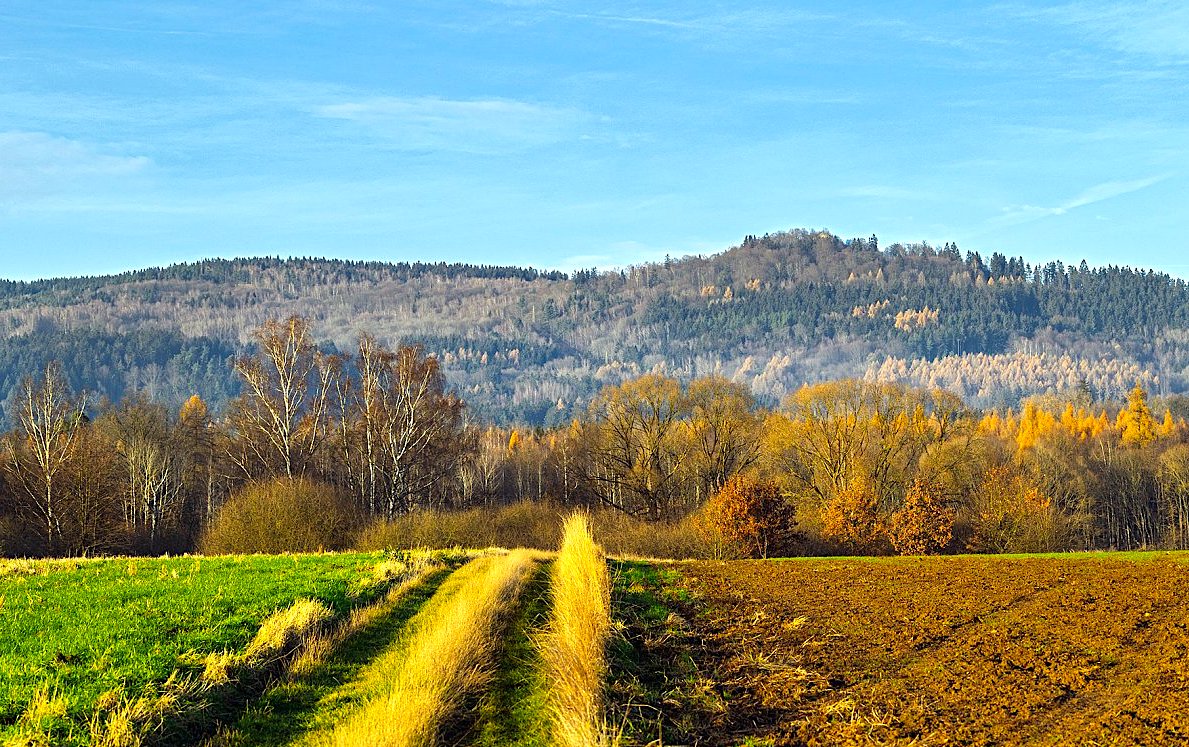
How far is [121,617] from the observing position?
17.6 m

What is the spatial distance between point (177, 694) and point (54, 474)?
5147 centimetres

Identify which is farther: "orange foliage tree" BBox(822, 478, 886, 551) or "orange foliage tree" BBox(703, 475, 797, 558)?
"orange foliage tree" BBox(822, 478, 886, 551)

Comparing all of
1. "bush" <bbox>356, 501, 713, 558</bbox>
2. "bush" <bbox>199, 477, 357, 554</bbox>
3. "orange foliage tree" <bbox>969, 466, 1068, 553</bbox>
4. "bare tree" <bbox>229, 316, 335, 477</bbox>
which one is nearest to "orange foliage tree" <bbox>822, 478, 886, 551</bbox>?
"orange foliage tree" <bbox>969, 466, 1068, 553</bbox>

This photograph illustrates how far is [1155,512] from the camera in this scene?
115m

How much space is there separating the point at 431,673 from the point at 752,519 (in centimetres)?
4314

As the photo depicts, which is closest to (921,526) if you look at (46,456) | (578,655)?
(578,655)

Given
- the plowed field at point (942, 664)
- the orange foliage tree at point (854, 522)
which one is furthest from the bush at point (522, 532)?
the plowed field at point (942, 664)

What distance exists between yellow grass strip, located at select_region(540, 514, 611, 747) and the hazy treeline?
1306 inches

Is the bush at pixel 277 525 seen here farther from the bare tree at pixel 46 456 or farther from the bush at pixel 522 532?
the bare tree at pixel 46 456

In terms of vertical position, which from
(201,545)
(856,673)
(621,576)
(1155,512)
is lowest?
(1155,512)

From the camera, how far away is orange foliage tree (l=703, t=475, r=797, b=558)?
55.1 meters

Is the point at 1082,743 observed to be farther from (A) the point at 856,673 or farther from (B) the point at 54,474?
(B) the point at 54,474

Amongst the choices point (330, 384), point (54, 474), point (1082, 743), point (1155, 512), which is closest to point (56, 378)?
point (54, 474)

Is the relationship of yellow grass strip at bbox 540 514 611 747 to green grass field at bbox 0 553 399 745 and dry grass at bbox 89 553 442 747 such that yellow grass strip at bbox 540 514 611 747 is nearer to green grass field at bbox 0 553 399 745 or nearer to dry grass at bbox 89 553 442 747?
dry grass at bbox 89 553 442 747
